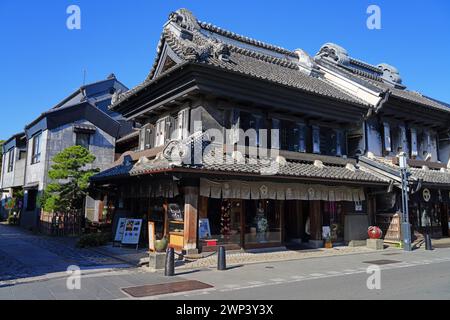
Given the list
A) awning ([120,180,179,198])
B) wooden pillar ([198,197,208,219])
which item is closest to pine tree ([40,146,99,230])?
awning ([120,180,179,198])

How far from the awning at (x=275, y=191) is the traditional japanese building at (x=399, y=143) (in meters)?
2.21

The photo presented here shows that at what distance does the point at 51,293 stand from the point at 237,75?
1085 cm

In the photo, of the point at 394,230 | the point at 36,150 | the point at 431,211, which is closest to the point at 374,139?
the point at 394,230

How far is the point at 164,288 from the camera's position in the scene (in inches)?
374

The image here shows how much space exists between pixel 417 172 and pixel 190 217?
15777 millimetres

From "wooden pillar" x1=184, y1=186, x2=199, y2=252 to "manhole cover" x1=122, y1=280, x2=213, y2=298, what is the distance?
12.9 feet

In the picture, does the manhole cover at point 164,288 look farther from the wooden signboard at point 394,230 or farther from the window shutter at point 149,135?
the wooden signboard at point 394,230

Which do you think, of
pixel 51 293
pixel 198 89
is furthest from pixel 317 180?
pixel 51 293

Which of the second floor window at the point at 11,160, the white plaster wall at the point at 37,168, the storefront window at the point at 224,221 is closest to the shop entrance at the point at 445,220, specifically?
the storefront window at the point at 224,221

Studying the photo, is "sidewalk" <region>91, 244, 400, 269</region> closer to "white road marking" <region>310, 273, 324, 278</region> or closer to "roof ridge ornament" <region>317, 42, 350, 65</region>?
"white road marking" <region>310, 273, 324, 278</region>

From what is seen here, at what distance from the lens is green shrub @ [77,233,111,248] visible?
17688 millimetres

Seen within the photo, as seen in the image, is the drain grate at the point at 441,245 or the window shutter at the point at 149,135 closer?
the window shutter at the point at 149,135

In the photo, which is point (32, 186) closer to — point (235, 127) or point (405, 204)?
point (235, 127)

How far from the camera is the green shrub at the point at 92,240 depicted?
696 inches
